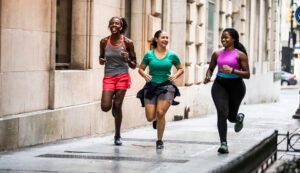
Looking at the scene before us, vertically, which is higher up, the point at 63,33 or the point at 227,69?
the point at 63,33

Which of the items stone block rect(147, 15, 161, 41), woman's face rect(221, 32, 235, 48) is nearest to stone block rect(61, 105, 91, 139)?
woman's face rect(221, 32, 235, 48)

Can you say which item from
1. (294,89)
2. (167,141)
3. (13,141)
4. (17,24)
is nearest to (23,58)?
(17,24)

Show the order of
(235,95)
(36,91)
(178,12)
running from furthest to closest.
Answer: (178,12) < (36,91) < (235,95)

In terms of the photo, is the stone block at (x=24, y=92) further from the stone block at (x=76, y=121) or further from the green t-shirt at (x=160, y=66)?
the green t-shirt at (x=160, y=66)

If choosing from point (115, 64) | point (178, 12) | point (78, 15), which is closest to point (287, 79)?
point (178, 12)

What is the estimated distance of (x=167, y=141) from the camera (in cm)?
1425

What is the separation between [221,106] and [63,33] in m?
4.52

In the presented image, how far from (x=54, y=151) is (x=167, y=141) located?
8.45 ft

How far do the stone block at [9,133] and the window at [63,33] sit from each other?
10.3ft

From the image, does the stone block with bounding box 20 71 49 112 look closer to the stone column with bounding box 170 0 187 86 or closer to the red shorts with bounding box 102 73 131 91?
the red shorts with bounding box 102 73 131 91

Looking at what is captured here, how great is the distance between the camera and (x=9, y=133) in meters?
12.1

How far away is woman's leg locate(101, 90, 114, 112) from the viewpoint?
507 inches

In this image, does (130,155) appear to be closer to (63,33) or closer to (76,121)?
(76,121)

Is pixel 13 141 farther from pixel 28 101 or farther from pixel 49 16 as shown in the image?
pixel 49 16
